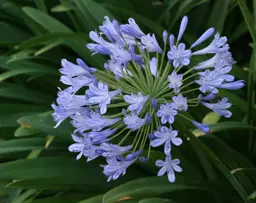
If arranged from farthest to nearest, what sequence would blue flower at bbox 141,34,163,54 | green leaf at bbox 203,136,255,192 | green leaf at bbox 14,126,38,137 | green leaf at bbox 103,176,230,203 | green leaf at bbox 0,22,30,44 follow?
green leaf at bbox 0,22,30,44, green leaf at bbox 14,126,38,137, green leaf at bbox 203,136,255,192, green leaf at bbox 103,176,230,203, blue flower at bbox 141,34,163,54

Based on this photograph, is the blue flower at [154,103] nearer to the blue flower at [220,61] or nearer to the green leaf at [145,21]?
the blue flower at [220,61]

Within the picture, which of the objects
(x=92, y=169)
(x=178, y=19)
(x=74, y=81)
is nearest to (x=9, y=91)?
(x=92, y=169)

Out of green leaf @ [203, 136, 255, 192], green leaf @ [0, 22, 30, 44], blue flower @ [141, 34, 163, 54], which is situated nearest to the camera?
blue flower @ [141, 34, 163, 54]

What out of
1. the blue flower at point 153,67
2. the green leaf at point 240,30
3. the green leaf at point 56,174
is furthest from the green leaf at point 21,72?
the blue flower at point 153,67

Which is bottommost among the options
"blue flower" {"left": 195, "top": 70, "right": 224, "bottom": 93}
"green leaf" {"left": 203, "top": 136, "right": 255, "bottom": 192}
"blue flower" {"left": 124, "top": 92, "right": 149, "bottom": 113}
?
"green leaf" {"left": 203, "top": 136, "right": 255, "bottom": 192}

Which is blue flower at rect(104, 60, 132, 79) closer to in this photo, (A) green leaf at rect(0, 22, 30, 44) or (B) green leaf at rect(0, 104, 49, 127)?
(B) green leaf at rect(0, 104, 49, 127)

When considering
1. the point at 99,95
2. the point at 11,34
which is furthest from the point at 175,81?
the point at 11,34

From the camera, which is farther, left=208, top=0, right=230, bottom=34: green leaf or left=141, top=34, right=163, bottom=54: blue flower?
left=208, top=0, right=230, bottom=34: green leaf

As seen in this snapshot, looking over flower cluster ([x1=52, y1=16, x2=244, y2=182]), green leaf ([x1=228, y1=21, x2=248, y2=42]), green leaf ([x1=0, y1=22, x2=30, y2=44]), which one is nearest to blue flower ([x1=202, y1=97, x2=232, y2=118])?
flower cluster ([x1=52, y1=16, x2=244, y2=182])

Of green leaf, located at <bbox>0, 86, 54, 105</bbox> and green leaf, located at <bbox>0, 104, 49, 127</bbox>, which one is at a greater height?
green leaf, located at <bbox>0, 86, 54, 105</bbox>
